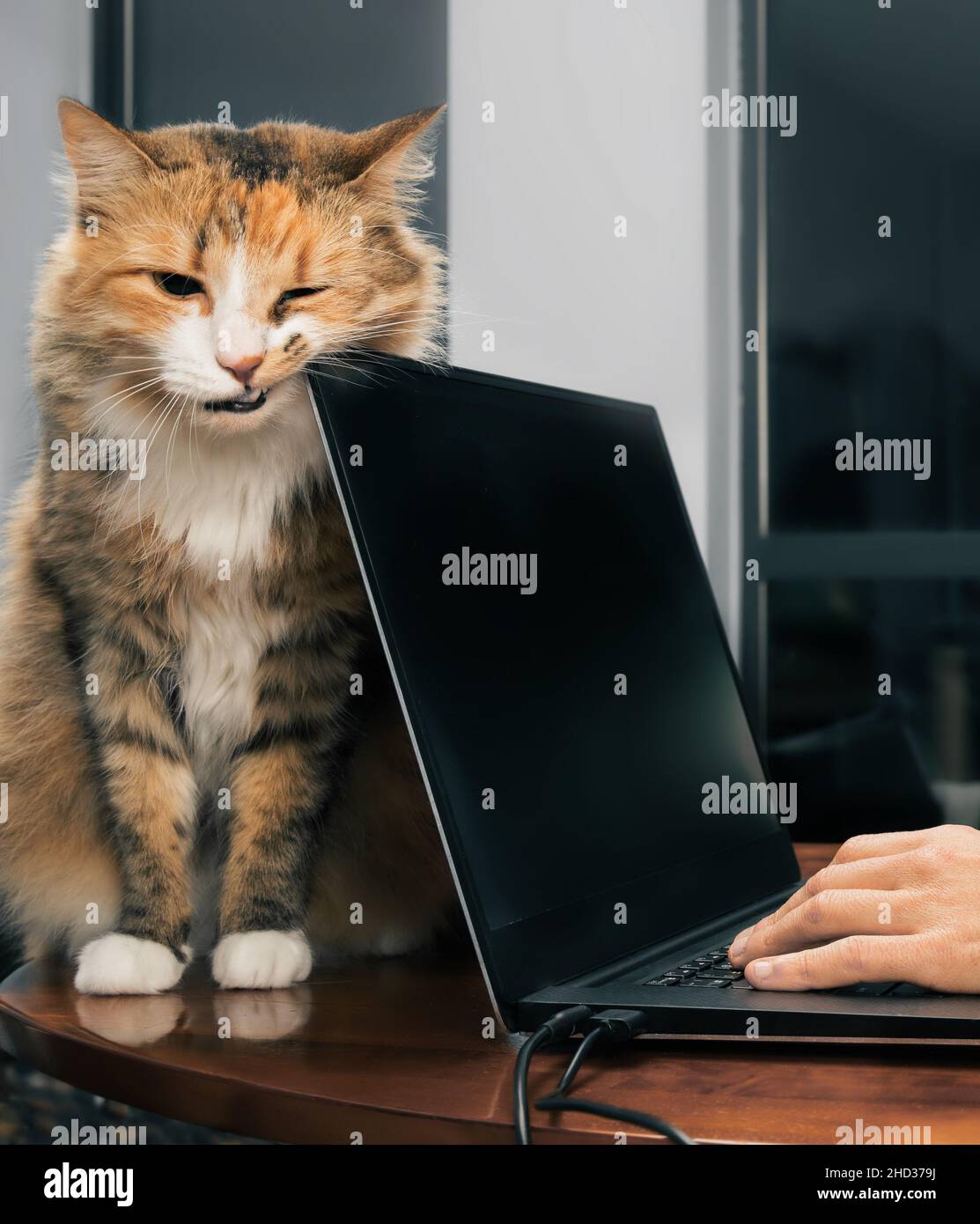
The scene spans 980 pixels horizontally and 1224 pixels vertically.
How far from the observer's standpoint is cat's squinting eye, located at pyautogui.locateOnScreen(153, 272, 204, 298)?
788 millimetres

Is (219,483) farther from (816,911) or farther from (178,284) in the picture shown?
(816,911)

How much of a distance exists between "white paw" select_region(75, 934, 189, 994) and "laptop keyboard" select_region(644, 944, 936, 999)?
0.31m

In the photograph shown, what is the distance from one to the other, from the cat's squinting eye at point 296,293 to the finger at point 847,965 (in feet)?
1.67

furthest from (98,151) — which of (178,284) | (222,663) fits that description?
(222,663)

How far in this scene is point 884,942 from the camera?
0.62 metres

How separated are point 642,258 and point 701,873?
122 centimetres

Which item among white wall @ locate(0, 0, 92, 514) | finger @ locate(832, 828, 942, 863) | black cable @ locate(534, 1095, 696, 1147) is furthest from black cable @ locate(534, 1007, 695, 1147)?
white wall @ locate(0, 0, 92, 514)

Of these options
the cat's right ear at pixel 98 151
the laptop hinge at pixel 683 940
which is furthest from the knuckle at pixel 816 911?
the cat's right ear at pixel 98 151

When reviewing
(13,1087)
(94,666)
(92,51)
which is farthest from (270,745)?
(92,51)

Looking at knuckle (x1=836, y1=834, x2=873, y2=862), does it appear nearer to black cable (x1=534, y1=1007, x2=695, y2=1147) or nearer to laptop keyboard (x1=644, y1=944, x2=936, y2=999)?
laptop keyboard (x1=644, y1=944, x2=936, y2=999)

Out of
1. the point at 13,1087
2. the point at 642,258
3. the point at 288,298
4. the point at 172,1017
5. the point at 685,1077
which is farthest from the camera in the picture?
the point at 642,258

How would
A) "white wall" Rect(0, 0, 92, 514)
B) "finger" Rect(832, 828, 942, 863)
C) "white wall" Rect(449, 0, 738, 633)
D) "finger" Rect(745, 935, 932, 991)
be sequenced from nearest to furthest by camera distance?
"finger" Rect(745, 935, 932, 991), "finger" Rect(832, 828, 942, 863), "white wall" Rect(0, 0, 92, 514), "white wall" Rect(449, 0, 738, 633)

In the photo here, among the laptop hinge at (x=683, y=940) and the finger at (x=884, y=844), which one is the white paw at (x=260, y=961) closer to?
the laptop hinge at (x=683, y=940)

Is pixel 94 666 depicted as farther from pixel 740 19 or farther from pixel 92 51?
pixel 740 19
